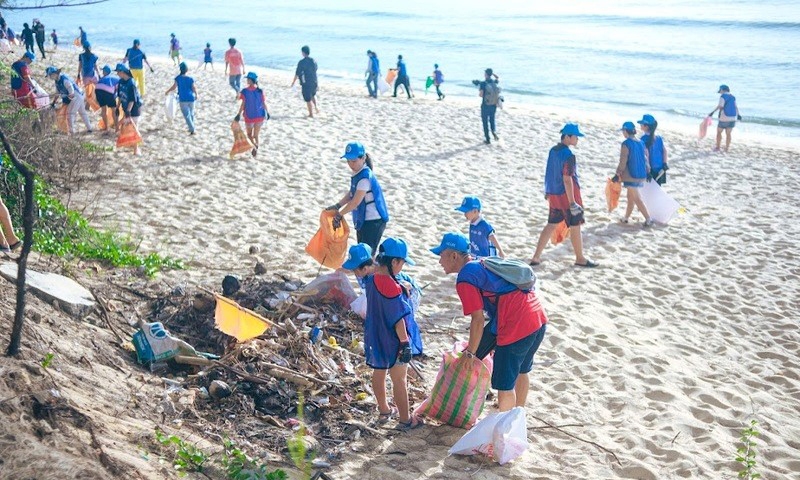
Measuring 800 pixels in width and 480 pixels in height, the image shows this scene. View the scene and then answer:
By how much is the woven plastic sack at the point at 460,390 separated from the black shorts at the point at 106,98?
33.6 feet

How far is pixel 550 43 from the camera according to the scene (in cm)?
4778

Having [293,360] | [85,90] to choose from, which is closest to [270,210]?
[293,360]

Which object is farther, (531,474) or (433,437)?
(433,437)

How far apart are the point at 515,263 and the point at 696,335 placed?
320 centimetres

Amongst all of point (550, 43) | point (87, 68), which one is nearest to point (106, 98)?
point (87, 68)

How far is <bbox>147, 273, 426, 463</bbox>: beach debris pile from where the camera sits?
504 cm

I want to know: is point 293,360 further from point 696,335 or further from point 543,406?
point 696,335

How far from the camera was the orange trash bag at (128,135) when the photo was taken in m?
12.5

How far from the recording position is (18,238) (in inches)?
296

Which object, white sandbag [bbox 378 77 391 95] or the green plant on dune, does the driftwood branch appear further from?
white sandbag [bbox 378 77 391 95]

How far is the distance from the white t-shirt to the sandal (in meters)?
2.50

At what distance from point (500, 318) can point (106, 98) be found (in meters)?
10.6

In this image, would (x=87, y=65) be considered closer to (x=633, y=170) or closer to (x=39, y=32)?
(x=633, y=170)

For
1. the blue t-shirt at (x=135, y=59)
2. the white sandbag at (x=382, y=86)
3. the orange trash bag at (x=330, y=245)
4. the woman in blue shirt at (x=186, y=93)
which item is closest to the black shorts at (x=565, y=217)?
the orange trash bag at (x=330, y=245)
